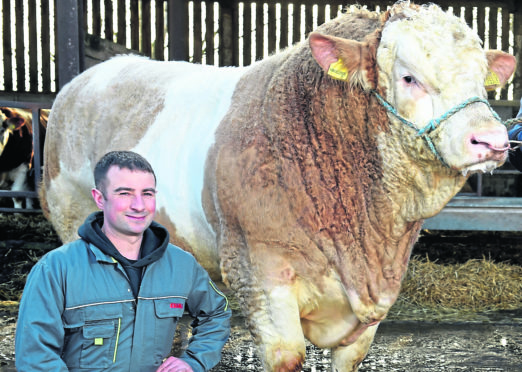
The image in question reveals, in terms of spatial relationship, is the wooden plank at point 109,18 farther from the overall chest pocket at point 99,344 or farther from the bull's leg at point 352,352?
the overall chest pocket at point 99,344

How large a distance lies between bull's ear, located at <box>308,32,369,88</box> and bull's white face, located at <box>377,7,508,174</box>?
7 centimetres

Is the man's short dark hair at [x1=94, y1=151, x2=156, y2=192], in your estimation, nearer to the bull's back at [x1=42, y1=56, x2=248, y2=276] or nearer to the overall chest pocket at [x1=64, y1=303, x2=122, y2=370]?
the overall chest pocket at [x1=64, y1=303, x2=122, y2=370]

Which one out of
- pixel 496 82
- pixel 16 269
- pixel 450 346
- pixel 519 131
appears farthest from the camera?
pixel 16 269

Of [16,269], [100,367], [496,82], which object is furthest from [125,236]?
[16,269]

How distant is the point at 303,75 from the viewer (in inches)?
121

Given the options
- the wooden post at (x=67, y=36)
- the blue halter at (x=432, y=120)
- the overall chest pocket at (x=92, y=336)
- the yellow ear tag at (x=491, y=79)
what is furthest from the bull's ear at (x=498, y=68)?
the wooden post at (x=67, y=36)

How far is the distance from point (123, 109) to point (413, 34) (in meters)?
1.93

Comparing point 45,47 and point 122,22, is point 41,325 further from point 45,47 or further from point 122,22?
point 45,47

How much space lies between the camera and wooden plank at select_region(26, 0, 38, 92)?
12148 millimetres

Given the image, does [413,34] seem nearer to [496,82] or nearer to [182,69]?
[496,82]

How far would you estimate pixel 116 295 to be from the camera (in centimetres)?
215

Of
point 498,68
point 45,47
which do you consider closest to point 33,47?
point 45,47

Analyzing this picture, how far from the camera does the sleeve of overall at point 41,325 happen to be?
79.0 inches

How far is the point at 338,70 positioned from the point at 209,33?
352 inches
